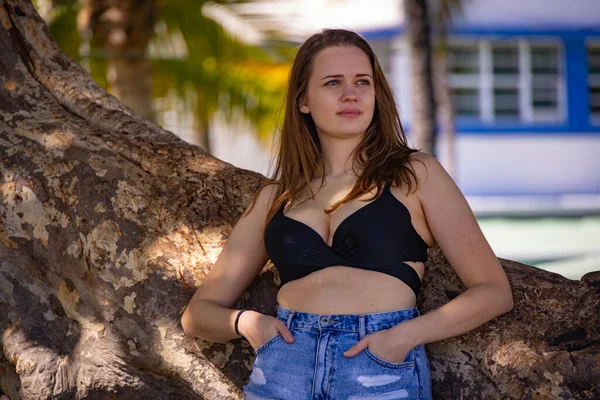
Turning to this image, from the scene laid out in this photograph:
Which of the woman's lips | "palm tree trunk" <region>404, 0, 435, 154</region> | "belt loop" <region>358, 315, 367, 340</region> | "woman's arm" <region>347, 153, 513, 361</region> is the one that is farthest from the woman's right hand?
"palm tree trunk" <region>404, 0, 435, 154</region>

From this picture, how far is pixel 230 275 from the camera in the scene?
10.3 ft

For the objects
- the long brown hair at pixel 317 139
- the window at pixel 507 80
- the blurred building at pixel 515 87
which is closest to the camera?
the long brown hair at pixel 317 139

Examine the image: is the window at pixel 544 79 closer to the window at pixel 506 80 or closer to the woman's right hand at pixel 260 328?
the window at pixel 506 80

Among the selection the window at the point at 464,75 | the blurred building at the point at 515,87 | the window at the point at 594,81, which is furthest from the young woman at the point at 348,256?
the window at the point at 594,81

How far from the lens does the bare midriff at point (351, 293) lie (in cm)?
272

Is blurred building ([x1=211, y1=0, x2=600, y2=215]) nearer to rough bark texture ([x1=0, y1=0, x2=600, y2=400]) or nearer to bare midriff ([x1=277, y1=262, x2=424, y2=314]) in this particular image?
rough bark texture ([x1=0, y1=0, x2=600, y2=400])

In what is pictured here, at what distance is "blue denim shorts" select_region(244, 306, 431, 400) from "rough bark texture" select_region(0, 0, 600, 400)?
28 cm

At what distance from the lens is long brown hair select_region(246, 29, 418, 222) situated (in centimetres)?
303

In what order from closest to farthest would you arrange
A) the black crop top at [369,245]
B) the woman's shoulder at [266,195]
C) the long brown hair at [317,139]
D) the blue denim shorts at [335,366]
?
the blue denim shorts at [335,366] < the black crop top at [369,245] < the long brown hair at [317,139] < the woman's shoulder at [266,195]


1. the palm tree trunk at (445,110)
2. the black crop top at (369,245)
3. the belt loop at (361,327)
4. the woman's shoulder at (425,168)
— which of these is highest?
the palm tree trunk at (445,110)

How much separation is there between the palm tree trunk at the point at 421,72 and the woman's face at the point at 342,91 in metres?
8.79

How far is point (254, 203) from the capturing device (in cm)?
320

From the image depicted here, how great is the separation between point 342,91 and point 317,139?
0.28m

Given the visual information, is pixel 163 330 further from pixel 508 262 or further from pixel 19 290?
pixel 508 262
